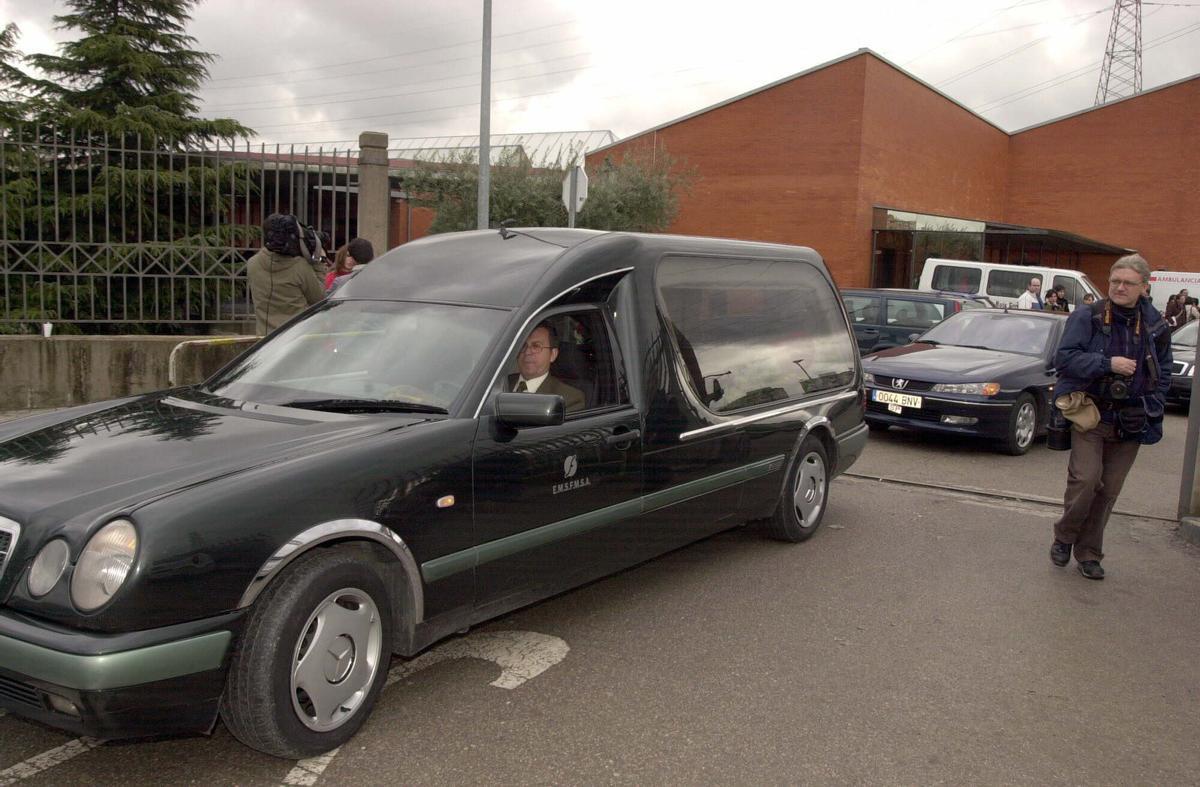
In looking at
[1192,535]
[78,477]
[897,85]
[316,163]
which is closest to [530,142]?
[897,85]

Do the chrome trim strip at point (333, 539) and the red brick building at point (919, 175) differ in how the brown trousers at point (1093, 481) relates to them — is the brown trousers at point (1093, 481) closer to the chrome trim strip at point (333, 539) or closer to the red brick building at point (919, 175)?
the chrome trim strip at point (333, 539)

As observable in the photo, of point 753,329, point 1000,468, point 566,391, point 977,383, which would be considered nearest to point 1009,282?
point 977,383

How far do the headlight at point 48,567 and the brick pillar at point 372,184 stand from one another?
8.75 meters

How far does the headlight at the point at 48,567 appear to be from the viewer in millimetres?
2783

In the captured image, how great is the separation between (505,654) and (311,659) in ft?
4.02

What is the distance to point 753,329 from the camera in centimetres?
565

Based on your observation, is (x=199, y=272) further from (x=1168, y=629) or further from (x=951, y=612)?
(x=1168, y=629)

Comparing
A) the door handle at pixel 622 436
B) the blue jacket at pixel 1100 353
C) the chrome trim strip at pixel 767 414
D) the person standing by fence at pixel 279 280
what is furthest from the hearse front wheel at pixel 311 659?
the person standing by fence at pixel 279 280

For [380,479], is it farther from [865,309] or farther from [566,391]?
[865,309]

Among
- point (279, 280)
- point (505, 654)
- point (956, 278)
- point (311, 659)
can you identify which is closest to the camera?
point (311, 659)

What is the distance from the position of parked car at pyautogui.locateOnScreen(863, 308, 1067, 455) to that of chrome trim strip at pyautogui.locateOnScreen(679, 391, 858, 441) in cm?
348

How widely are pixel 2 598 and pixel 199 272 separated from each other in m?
7.69

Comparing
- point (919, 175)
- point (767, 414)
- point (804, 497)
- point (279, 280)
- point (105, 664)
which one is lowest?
point (804, 497)

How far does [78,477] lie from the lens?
3117 mm
